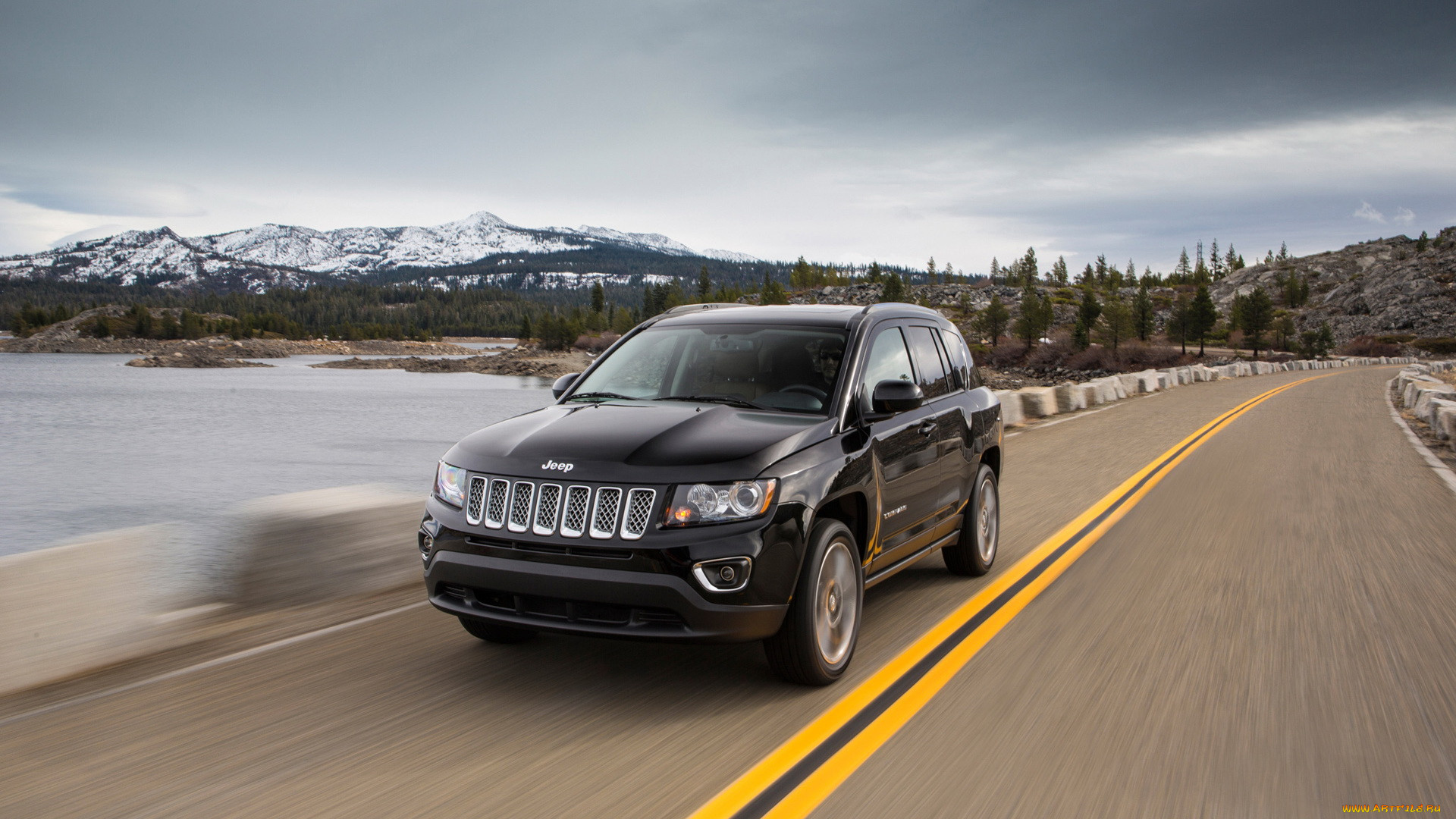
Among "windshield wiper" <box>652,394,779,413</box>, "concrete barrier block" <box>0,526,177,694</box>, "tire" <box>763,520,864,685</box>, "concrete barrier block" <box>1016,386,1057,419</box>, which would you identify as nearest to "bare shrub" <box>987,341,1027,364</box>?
"concrete barrier block" <box>1016,386,1057,419</box>

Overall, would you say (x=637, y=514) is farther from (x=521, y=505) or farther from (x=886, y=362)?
(x=886, y=362)

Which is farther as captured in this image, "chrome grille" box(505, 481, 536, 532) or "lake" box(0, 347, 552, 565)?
"lake" box(0, 347, 552, 565)

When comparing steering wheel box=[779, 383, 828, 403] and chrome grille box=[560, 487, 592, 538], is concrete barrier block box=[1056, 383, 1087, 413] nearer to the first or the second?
steering wheel box=[779, 383, 828, 403]

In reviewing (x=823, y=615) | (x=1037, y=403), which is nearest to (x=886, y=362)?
(x=823, y=615)

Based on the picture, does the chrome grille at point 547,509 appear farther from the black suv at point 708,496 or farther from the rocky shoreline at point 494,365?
the rocky shoreline at point 494,365

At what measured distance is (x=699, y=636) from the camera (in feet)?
12.5

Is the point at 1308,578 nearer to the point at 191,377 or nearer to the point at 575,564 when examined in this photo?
the point at 575,564

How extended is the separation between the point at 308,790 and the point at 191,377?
8388cm

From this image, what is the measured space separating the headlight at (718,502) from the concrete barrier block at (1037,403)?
1694 centimetres

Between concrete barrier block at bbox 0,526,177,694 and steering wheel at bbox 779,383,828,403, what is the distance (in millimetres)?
3351

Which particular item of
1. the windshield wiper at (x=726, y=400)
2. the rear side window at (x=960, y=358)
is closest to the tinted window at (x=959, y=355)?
the rear side window at (x=960, y=358)

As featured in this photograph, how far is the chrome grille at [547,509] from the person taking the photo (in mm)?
3887

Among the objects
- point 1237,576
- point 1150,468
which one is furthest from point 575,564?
point 1150,468

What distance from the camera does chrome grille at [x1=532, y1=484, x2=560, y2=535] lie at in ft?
12.8
